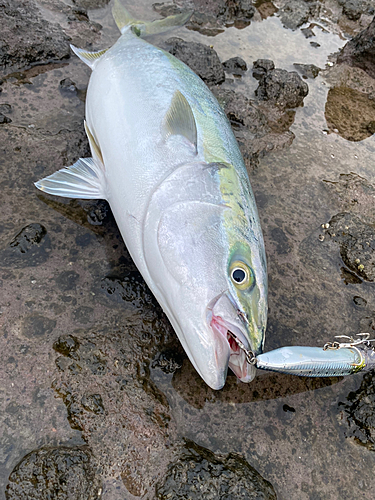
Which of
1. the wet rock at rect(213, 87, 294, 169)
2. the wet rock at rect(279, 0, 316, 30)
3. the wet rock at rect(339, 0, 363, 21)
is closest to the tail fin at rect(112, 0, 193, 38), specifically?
the wet rock at rect(213, 87, 294, 169)

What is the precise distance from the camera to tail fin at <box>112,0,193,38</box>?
384 centimetres

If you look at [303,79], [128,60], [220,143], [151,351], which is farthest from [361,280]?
[303,79]

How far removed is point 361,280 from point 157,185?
1.78 meters

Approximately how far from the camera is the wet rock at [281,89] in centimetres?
401

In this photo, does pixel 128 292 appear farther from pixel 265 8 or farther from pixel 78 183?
pixel 265 8

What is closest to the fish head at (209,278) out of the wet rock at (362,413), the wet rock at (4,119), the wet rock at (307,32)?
the wet rock at (362,413)

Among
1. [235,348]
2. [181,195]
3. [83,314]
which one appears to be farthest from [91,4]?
[235,348]

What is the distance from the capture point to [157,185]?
220cm

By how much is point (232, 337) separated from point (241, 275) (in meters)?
0.33

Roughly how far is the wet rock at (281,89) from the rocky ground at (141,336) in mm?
394

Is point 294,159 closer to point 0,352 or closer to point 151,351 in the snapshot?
point 151,351

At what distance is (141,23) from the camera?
3.90 metres

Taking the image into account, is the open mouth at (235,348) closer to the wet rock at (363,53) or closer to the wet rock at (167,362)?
the wet rock at (167,362)

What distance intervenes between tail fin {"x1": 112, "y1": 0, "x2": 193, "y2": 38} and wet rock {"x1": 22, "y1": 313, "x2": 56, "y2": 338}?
302 centimetres
